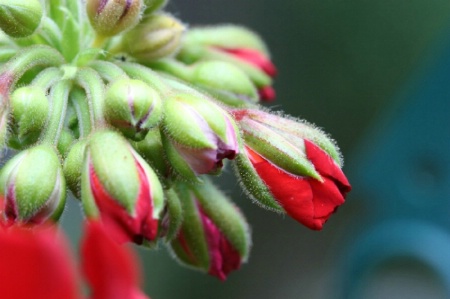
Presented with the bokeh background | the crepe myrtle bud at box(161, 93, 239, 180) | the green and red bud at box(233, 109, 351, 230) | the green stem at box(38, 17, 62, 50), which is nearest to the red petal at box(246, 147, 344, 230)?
the green and red bud at box(233, 109, 351, 230)

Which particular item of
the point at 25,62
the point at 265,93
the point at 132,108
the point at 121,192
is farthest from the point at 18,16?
the point at 265,93

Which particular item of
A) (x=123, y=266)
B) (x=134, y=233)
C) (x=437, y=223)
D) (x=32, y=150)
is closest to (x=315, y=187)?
(x=134, y=233)

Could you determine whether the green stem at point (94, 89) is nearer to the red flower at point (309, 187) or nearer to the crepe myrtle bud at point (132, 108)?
the crepe myrtle bud at point (132, 108)

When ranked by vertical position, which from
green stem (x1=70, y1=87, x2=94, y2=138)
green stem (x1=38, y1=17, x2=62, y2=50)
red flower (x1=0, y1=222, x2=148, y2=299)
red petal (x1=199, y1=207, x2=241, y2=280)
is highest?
green stem (x1=38, y1=17, x2=62, y2=50)

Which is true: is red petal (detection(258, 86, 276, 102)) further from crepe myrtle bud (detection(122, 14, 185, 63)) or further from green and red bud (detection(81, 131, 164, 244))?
green and red bud (detection(81, 131, 164, 244))

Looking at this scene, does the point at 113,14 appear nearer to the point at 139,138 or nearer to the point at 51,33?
the point at 51,33
